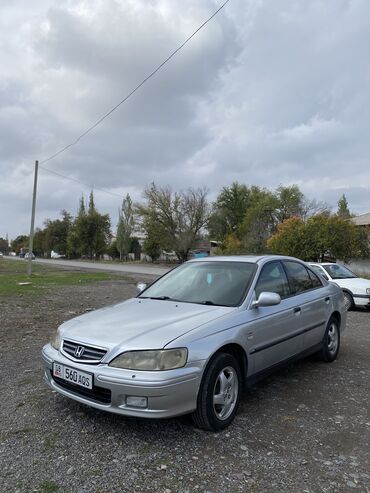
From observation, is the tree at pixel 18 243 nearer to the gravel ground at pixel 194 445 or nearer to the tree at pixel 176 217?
the tree at pixel 176 217

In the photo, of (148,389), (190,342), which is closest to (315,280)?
(190,342)

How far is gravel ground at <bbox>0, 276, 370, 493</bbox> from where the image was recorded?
2838mm

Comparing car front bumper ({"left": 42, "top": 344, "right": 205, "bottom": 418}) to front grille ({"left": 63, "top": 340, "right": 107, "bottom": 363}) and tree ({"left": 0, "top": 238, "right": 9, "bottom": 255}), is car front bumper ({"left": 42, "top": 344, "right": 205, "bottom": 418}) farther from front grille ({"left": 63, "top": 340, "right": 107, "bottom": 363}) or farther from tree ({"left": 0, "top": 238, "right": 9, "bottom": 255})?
tree ({"left": 0, "top": 238, "right": 9, "bottom": 255})

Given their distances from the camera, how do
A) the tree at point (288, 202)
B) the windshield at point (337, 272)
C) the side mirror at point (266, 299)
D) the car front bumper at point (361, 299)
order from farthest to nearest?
the tree at point (288, 202) < the windshield at point (337, 272) < the car front bumper at point (361, 299) < the side mirror at point (266, 299)

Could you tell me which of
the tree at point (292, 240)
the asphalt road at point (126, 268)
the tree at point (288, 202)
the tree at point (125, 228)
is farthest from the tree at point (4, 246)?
the tree at point (292, 240)

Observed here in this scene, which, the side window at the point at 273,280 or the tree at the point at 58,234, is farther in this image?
the tree at the point at 58,234

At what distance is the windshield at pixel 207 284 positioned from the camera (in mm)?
4352

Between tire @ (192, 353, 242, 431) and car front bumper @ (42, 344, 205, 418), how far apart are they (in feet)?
0.37

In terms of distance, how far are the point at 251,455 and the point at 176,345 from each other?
1030 mm

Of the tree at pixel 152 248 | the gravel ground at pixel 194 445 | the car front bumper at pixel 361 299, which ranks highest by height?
the tree at pixel 152 248

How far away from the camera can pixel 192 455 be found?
316cm

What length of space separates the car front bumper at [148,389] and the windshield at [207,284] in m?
1.11

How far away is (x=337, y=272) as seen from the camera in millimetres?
12203

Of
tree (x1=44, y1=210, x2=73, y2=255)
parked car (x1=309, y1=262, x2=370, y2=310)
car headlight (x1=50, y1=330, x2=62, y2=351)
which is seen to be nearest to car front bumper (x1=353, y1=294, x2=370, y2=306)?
parked car (x1=309, y1=262, x2=370, y2=310)
